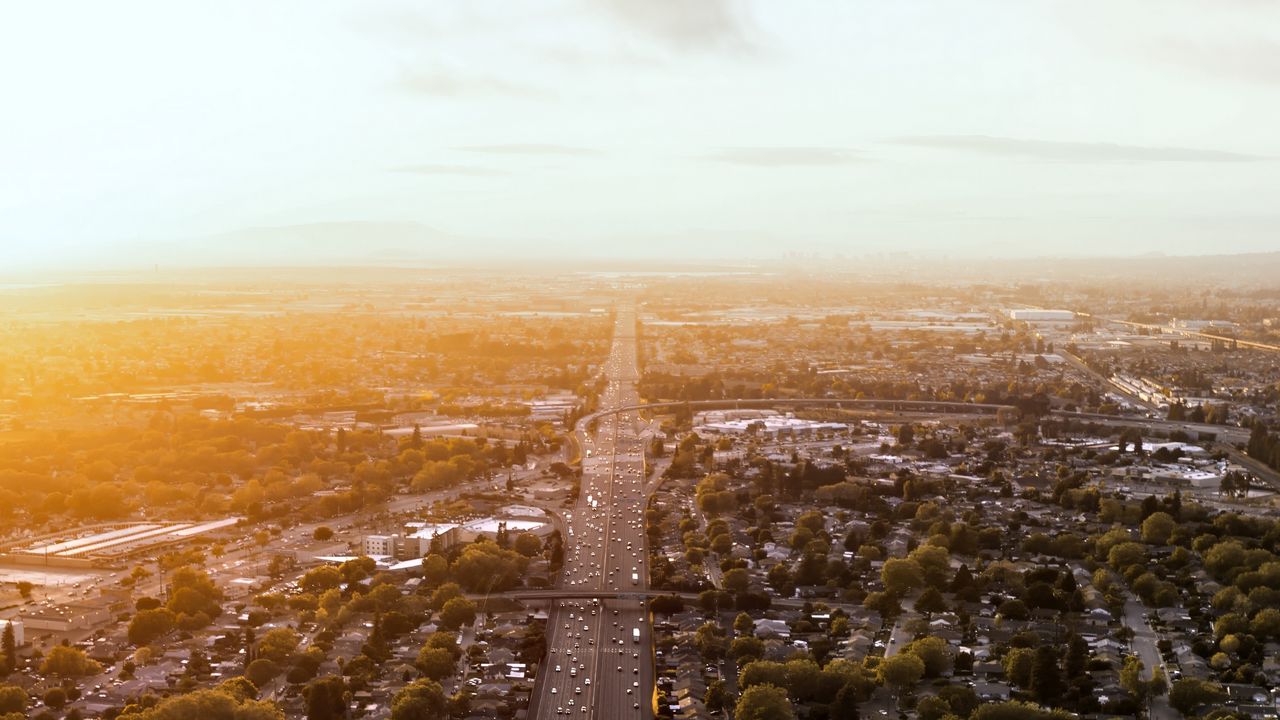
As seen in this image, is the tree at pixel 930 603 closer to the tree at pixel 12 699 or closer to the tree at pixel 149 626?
the tree at pixel 149 626

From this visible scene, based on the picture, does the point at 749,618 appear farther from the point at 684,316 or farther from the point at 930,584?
the point at 684,316

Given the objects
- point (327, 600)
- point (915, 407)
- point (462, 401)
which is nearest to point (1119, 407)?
point (915, 407)

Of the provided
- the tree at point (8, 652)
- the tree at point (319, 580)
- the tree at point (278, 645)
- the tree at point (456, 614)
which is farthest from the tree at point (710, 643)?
the tree at point (8, 652)

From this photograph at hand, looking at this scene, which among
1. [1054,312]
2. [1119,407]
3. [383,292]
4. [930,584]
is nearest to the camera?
[930,584]

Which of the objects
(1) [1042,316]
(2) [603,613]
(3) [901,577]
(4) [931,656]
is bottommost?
(2) [603,613]

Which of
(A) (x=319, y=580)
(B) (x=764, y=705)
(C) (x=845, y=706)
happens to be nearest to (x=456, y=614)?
(A) (x=319, y=580)

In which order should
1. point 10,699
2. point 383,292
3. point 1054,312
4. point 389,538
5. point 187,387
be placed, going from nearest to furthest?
point 10,699
point 389,538
point 187,387
point 1054,312
point 383,292

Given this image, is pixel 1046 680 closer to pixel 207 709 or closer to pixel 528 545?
pixel 528 545

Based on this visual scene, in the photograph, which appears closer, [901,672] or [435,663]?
[901,672]
